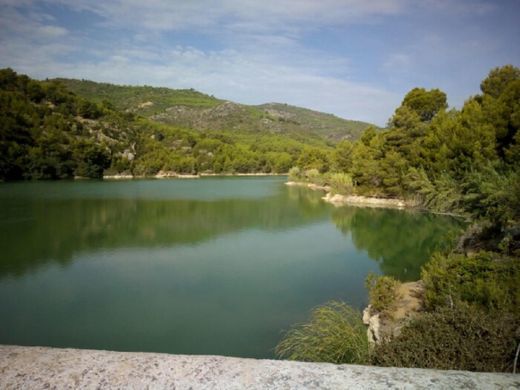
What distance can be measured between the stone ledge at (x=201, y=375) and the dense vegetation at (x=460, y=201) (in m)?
1.17

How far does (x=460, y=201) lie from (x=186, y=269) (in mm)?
13847

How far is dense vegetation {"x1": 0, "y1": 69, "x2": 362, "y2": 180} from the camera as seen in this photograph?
2057 inches

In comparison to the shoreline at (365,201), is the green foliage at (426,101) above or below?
above

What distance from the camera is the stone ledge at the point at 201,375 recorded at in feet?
5.14

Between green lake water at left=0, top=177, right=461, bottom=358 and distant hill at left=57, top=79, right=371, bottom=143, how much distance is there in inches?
3298

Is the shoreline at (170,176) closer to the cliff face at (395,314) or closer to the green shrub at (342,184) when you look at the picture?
the green shrub at (342,184)

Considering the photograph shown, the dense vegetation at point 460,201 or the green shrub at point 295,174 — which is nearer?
the dense vegetation at point 460,201

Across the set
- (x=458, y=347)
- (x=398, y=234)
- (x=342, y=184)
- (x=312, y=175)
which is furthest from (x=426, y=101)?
(x=458, y=347)

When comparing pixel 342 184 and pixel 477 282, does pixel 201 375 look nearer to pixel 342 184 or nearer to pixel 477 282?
pixel 477 282

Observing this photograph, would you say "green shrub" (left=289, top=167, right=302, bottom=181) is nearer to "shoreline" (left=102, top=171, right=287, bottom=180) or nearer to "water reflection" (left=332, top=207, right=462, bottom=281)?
"shoreline" (left=102, top=171, right=287, bottom=180)

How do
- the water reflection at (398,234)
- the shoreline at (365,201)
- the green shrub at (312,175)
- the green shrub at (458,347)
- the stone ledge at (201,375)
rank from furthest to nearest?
the green shrub at (312,175) → the shoreline at (365,201) → the water reflection at (398,234) → the green shrub at (458,347) → the stone ledge at (201,375)

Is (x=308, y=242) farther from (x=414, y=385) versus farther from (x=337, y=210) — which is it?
(x=414, y=385)

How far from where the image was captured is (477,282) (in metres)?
6.19

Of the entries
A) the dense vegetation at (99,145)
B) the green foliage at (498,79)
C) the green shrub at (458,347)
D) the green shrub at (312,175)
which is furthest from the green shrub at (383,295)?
the dense vegetation at (99,145)
